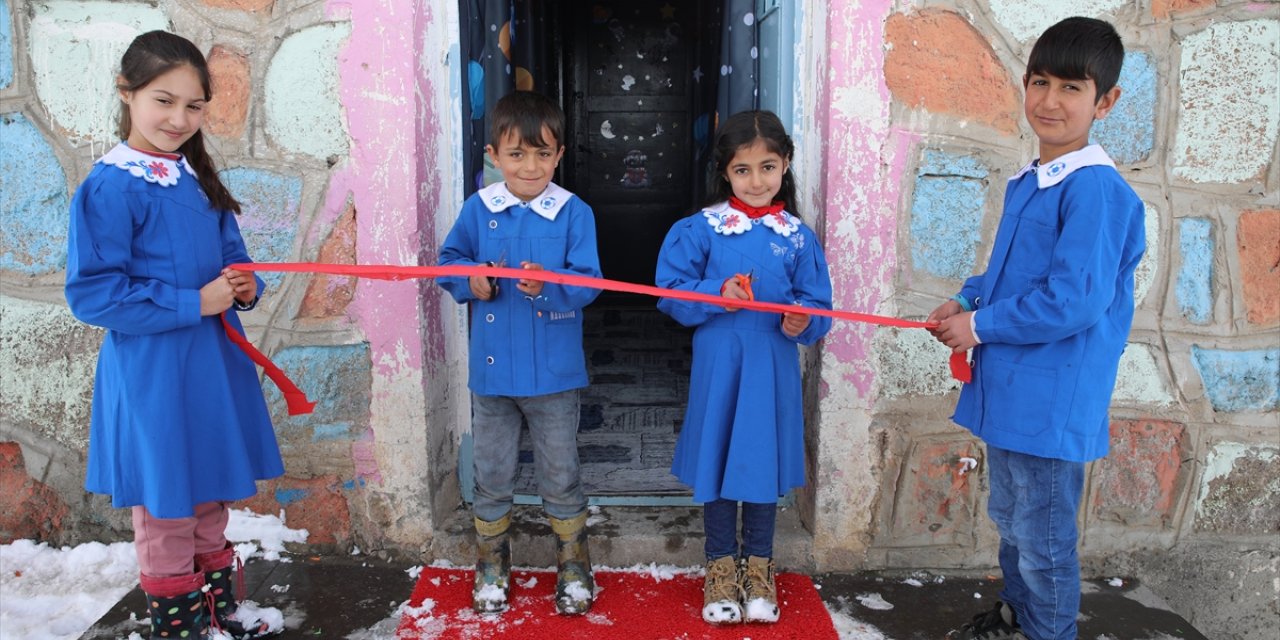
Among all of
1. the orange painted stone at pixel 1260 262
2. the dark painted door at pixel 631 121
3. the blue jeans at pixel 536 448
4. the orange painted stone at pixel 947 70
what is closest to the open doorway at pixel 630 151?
the dark painted door at pixel 631 121

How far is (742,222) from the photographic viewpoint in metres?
2.32

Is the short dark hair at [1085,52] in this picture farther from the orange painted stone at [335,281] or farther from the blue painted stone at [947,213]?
the orange painted stone at [335,281]

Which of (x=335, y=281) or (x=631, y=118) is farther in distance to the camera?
(x=631, y=118)

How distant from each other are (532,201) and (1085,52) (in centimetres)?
141

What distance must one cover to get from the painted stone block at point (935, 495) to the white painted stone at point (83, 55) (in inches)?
108

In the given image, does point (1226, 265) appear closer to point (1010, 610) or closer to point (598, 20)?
point (1010, 610)

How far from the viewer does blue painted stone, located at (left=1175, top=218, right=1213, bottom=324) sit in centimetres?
262

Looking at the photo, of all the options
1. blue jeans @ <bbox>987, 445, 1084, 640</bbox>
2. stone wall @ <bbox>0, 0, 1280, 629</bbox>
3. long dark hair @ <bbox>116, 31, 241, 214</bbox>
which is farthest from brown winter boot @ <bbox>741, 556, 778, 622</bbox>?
long dark hair @ <bbox>116, 31, 241, 214</bbox>

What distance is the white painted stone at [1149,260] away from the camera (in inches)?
103

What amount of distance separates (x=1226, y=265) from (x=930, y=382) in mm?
994

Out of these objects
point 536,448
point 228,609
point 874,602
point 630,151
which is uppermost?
point 630,151

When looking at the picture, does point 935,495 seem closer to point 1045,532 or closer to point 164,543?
point 1045,532

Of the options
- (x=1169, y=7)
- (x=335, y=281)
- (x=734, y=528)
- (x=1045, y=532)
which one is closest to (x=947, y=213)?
(x=1169, y=7)

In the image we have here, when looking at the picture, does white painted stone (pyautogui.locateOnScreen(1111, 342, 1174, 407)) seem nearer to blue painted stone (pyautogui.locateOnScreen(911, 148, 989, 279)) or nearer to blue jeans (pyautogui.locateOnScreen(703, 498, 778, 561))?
blue painted stone (pyautogui.locateOnScreen(911, 148, 989, 279))
